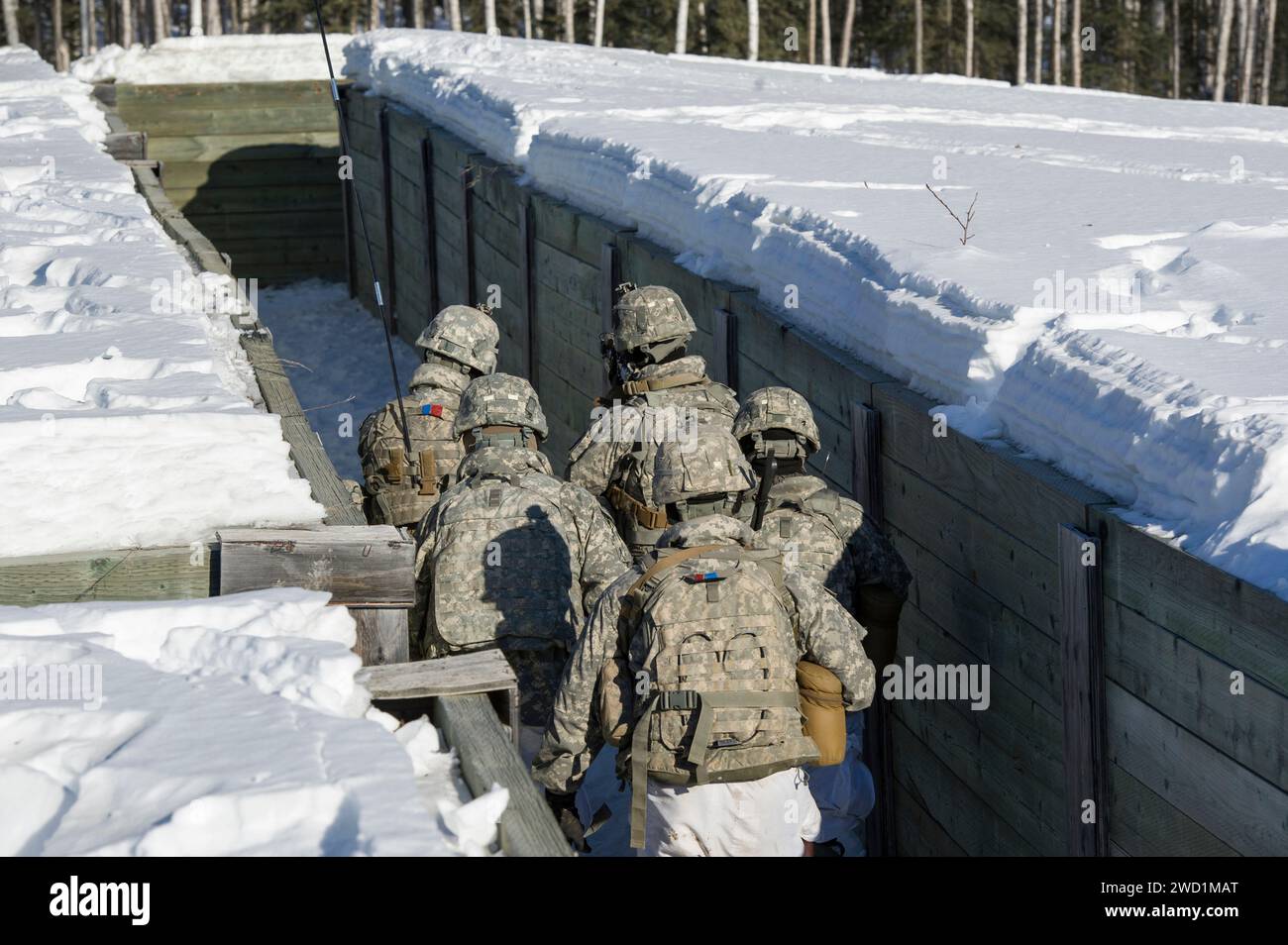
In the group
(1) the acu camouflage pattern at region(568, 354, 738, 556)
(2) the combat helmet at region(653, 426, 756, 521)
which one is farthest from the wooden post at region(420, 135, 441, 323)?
(2) the combat helmet at region(653, 426, 756, 521)

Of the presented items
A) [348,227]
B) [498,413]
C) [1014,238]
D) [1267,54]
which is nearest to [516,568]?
[498,413]

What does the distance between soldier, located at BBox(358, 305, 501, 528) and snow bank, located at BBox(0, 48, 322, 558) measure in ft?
2.98

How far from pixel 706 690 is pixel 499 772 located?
1.14m

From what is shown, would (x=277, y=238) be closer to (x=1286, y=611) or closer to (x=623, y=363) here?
(x=623, y=363)

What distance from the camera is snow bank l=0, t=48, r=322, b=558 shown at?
4.34 m

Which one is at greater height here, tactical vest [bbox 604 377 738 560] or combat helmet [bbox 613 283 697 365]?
combat helmet [bbox 613 283 697 365]

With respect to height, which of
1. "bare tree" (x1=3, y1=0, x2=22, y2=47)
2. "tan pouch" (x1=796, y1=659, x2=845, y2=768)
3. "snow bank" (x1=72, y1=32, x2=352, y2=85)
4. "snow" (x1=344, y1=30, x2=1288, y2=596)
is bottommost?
"tan pouch" (x1=796, y1=659, x2=845, y2=768)

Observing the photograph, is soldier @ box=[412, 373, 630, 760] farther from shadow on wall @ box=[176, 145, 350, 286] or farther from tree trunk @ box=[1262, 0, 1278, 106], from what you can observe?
tree trunk @ box=[1262, 0, 1278, 106]

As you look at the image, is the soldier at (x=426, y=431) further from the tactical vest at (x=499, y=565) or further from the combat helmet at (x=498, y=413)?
the tactical vest at (x=499, y=565)

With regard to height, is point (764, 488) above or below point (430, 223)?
below

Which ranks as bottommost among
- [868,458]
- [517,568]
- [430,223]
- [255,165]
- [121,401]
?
[517,568]

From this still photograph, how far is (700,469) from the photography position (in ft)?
16.7

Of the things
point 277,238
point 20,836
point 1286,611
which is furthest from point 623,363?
point 277,238

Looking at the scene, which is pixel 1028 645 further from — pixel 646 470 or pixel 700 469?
pixel 646 470
